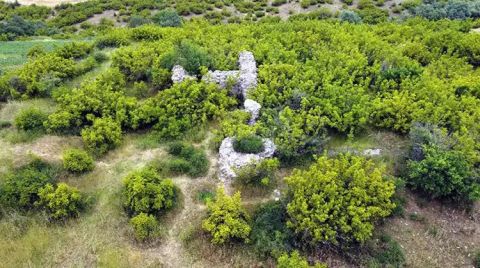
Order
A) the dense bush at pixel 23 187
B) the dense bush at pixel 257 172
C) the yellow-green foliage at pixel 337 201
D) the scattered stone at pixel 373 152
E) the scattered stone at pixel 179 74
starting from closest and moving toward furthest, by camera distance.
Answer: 1. the yellow-green foliage at pixel 337 201
2. the dense bush at pixel 23 187
3. the dense bush at pixel 257 172
4. the scattered stone at pixel 373 152
5. the scattered stone at pixel 179 74

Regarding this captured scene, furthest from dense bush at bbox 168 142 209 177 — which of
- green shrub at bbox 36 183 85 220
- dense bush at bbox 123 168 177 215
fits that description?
green shrub at bbox 36 183 85 220

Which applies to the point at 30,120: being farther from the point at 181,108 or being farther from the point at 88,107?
the point at 181,108

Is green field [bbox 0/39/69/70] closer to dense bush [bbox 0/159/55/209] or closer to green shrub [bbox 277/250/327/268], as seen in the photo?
dense bush [bbox 0/159/55/209]

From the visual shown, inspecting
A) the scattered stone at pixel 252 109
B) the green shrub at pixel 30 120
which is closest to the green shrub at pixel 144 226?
the scattered stone at pixel 252 109

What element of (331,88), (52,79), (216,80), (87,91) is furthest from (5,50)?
(331,88)

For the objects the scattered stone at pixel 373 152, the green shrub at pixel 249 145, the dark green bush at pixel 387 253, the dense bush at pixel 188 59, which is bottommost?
the dark green bush at pixel 387 253

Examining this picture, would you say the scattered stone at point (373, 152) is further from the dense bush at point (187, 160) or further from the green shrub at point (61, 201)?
the green shrub at point (61, 201)
